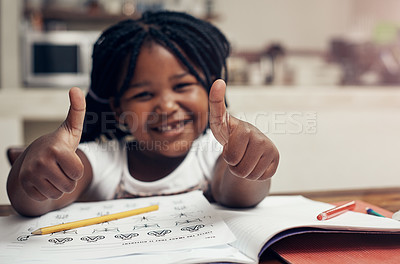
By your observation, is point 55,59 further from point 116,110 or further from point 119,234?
point 119,234

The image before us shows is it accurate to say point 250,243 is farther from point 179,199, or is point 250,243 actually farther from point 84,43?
point 84,43

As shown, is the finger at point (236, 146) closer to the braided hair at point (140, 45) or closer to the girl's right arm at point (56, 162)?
the girl's right arm at point (56, 162)

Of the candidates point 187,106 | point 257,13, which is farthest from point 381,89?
point 187,106

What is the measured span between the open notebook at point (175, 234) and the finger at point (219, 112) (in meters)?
0.08

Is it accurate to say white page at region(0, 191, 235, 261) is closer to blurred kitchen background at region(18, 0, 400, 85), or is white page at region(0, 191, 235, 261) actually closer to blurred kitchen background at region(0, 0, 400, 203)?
blurred kitchen background at region(0, 0, 400, 203)

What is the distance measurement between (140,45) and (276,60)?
174 cm

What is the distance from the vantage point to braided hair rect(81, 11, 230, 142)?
0.59 meters

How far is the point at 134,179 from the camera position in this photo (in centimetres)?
61

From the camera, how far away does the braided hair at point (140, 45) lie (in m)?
0.59

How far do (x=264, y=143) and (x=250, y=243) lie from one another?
3.7 inches

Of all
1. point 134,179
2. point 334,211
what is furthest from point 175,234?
point 134,179

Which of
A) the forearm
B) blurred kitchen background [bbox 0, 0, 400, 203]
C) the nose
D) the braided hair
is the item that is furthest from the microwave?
the forearm

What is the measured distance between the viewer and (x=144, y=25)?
62cm

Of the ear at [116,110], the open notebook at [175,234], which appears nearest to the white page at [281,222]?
the open notebook at [175,234]
